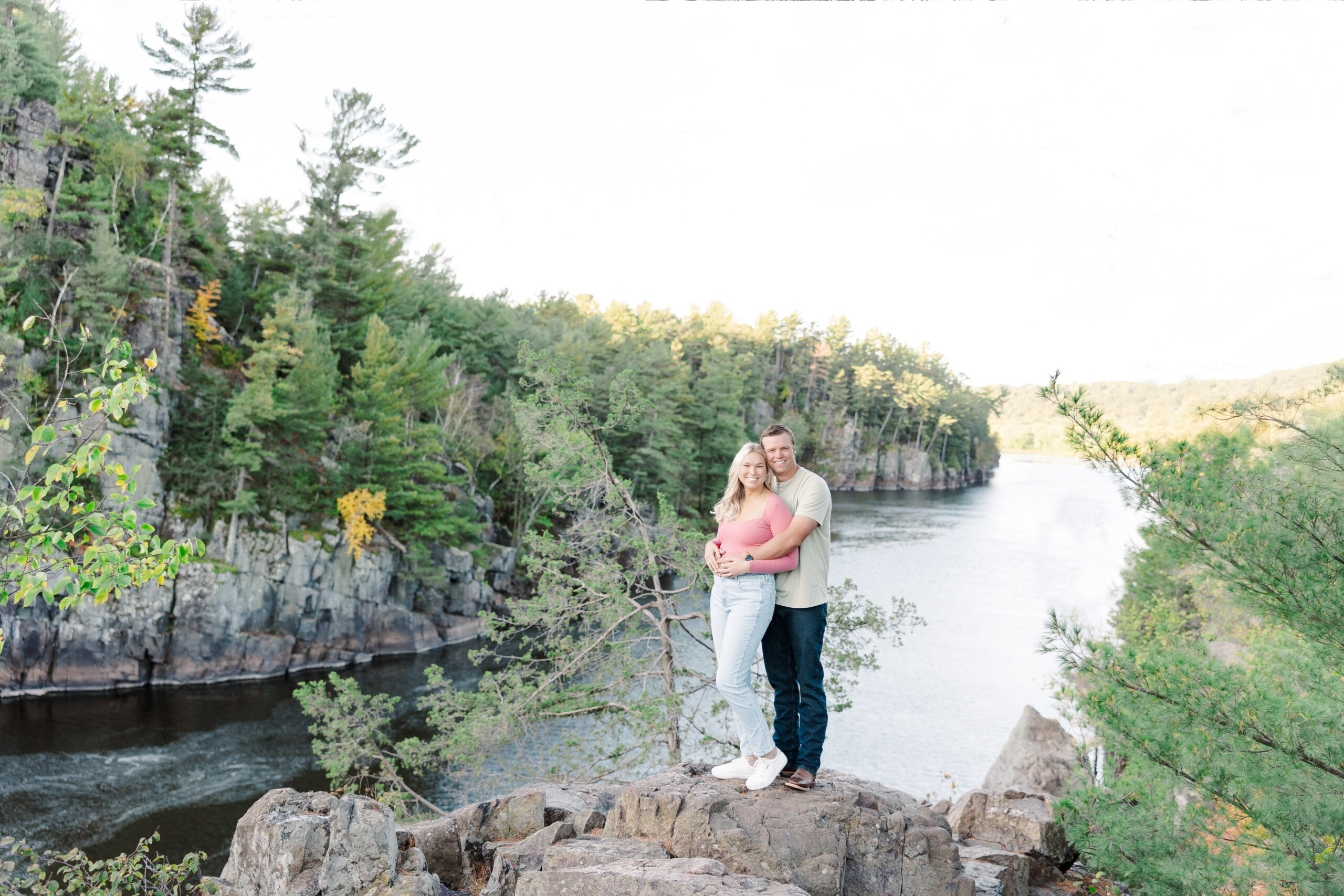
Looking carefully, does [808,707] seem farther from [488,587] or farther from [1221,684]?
[488,587]

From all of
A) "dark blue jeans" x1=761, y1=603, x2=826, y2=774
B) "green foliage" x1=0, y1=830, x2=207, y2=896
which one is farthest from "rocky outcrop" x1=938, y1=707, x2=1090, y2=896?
"green foliage" x1=0, y1=830, x2=207, y2=896

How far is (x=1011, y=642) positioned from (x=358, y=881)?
994 inches

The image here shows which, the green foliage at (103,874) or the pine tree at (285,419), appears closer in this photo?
the green foliage at (103,874)

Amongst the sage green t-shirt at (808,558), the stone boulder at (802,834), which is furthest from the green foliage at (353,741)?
the sage green t-shirt at (808,558)

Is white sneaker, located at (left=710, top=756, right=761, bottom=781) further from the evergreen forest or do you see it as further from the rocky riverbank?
the evergreen forest

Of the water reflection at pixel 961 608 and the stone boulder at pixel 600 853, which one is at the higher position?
the stone boulder at pixel 600 853

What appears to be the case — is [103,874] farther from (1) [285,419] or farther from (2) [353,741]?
(1) [285,419]

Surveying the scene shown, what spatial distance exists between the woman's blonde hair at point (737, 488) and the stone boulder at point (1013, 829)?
3.60m

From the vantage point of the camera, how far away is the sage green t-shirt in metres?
4.33

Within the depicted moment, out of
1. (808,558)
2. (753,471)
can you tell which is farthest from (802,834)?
(753,471)

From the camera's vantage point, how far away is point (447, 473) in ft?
91.2

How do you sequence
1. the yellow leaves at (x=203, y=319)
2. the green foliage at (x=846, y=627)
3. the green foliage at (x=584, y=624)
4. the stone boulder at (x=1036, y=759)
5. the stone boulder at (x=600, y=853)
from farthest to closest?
the yellow leaves at (x=203, y=319) → the stone boulder at (x=1036, y=759) → the green foliage at (x=846, y=627) → the green foliage at (x=584, y=624) → the stone boulder at (x=600, y=853)

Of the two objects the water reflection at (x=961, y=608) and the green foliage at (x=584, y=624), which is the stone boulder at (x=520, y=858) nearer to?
the water reflection at (x=961, y=608)

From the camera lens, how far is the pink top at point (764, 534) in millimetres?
4277
